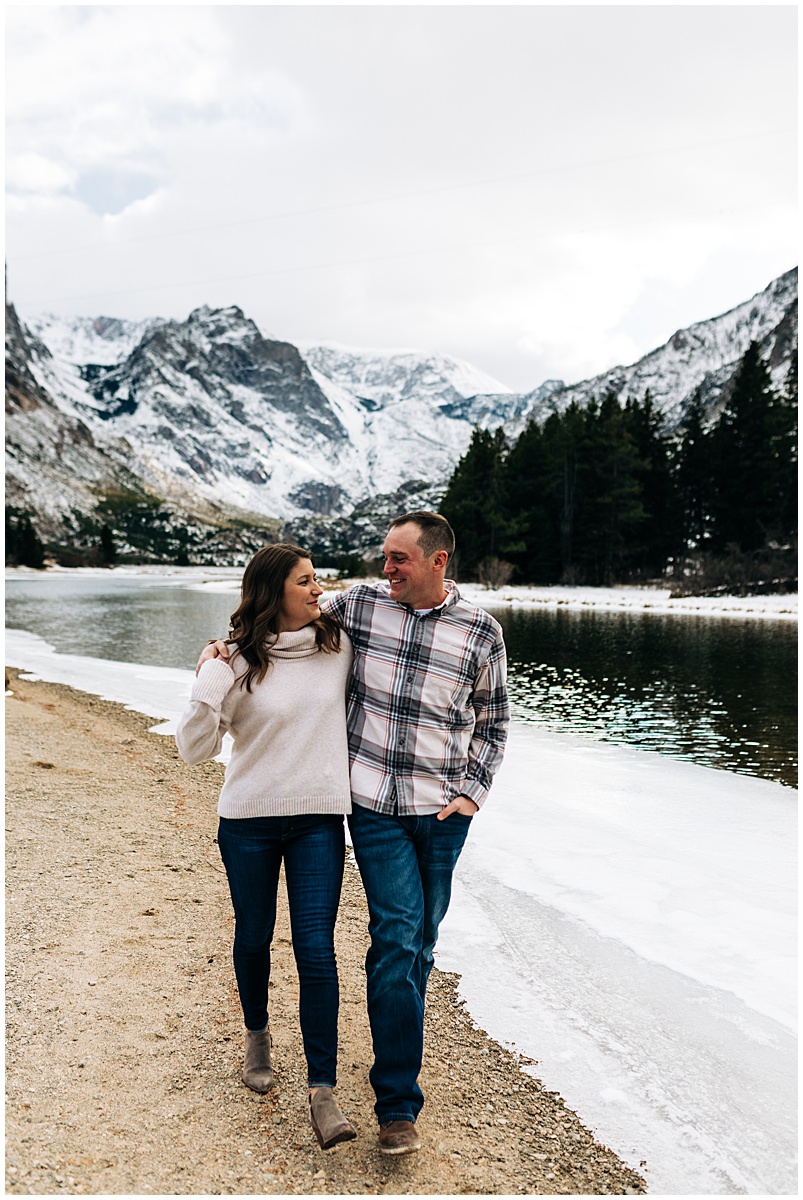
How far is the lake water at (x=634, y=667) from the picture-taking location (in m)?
12.7

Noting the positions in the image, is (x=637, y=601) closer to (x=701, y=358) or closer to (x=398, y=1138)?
(x=398, y=1138)

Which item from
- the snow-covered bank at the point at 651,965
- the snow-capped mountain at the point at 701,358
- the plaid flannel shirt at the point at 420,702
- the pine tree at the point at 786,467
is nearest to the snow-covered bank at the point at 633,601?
the pine tree at the point at 786,467

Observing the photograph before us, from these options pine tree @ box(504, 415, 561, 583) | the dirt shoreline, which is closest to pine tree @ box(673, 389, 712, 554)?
pine tree @ box(504, 415, 561, 583)

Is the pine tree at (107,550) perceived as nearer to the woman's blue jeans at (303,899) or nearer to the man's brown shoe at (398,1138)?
the woman's blue jeans at (303,899)

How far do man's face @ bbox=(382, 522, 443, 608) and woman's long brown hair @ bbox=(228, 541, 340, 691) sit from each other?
317 millimetres

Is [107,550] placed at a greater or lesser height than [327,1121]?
greater

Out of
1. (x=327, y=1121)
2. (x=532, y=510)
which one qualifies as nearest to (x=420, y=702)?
(x=327, y=1121)

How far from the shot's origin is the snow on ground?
3.38 m

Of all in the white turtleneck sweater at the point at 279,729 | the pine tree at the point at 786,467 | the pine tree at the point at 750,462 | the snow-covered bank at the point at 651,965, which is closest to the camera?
the white turtleneck sweater at the point at 279,729

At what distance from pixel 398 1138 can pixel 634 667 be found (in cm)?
1841

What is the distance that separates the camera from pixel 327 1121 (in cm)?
303

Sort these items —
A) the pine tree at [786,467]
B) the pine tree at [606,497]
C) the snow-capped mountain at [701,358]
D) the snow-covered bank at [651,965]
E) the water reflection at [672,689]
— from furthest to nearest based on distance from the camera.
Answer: the snow-capped mountain at [701,358], the pine tree at [606,497], the pine tree at [786,467], the water reflection at [672,689], the snow-covered bank at [651,965]

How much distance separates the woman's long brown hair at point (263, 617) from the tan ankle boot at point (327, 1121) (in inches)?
60.4

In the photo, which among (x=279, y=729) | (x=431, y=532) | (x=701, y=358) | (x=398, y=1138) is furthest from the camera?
(x=701, y=358)
